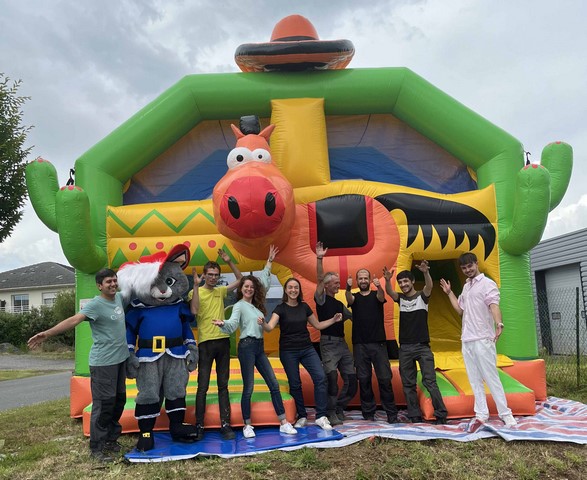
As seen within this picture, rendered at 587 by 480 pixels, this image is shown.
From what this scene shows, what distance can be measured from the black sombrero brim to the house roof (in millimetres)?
23446

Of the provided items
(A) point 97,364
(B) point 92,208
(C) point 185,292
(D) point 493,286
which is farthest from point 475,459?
(B) point 92,208

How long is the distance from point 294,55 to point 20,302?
85.4 feet

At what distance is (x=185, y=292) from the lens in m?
3.52

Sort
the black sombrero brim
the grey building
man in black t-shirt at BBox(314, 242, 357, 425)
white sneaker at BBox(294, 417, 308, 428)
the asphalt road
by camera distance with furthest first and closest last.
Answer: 1. the grey building
2. the asphalt road
3. the black sombrero brim
4. man in black t-shirt at BBox(314, 242, 357, 425)
5. white sneaker at BBox(294, 417, 308, 428)

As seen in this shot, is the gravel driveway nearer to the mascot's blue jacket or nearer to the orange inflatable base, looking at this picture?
the orange inflatable base

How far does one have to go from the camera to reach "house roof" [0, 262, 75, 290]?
85.8 feet

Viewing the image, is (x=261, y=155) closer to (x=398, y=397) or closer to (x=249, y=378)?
(x=249, y=378)

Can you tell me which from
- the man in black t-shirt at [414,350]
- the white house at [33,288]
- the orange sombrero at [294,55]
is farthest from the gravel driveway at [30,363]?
the man in black t-shirt at [414,350]

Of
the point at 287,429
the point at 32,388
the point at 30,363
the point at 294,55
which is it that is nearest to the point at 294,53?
the point at 294,55

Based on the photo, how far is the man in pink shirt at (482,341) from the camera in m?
3.56

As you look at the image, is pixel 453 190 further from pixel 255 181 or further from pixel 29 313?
pixel 29 313

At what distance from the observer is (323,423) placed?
3.57 metres

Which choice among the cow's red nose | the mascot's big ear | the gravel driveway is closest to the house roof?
the gravel driveway

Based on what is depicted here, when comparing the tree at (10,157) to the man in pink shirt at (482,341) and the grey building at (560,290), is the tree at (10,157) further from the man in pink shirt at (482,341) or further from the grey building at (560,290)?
the grey building at (560,290)
